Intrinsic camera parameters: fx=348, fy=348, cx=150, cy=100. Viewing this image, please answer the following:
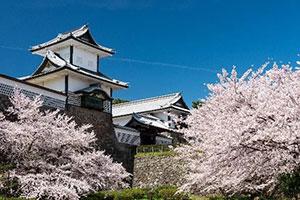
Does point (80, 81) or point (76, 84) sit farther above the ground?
point (80, 81)

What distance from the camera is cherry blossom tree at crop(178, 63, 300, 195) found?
7.20 m

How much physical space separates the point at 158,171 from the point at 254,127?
13.8 metres

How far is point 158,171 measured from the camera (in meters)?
20.6

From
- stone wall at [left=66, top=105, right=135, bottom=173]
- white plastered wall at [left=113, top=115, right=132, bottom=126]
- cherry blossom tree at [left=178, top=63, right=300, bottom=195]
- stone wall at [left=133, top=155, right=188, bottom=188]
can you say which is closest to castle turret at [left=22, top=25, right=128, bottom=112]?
stone wall at [left=66, top=105, right=135, bottom=173]

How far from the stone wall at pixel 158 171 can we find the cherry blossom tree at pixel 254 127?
32.8 ft

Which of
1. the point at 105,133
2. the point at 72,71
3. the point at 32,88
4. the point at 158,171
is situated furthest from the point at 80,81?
the point at 158,171

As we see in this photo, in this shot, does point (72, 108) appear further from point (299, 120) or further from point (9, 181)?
point (299, 120)

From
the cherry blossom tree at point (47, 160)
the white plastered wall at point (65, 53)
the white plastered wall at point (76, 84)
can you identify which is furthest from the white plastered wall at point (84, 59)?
the cherry blossom tree at point (47, 160)

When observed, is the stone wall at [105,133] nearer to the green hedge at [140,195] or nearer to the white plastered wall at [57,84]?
the white plastered wall at [57,84]

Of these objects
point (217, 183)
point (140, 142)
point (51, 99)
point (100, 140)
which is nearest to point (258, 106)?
point (217, 183)

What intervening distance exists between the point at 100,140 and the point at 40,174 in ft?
33.3

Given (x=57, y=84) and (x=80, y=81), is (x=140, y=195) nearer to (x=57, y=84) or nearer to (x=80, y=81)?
(x=80, y=81)

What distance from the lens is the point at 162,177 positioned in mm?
20297

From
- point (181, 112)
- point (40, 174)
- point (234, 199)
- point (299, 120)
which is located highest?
point (181, 112)
